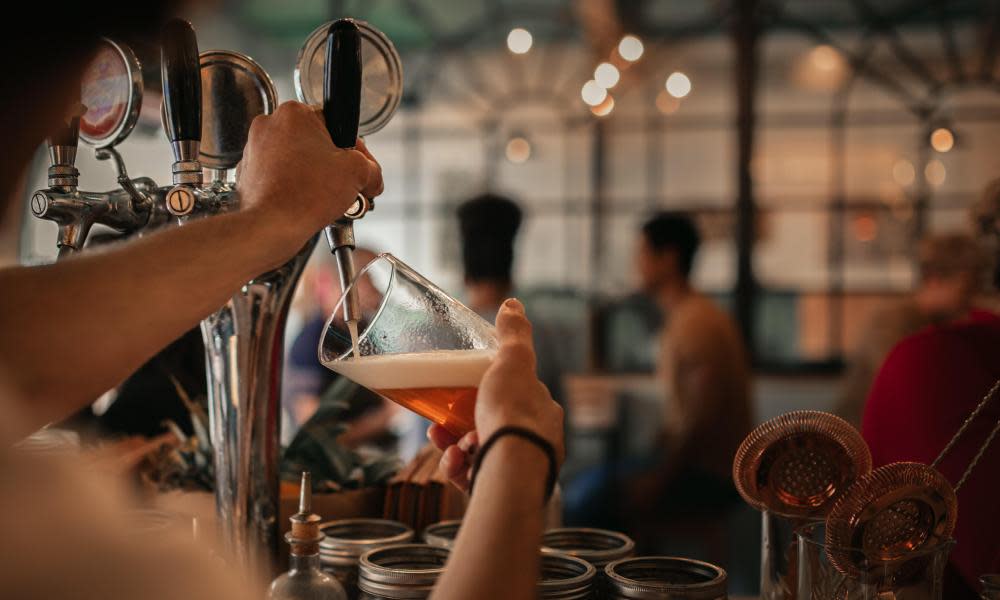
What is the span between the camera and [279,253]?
2.82 ft

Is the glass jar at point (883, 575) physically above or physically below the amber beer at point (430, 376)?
below

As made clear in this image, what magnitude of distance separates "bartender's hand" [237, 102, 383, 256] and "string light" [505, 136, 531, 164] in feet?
20.1

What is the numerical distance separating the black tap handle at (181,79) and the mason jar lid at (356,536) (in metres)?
0.47

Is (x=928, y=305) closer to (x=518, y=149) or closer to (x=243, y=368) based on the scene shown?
(x=243, y=368)

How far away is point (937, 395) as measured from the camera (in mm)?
1665

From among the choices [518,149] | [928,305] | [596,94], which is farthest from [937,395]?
[518,149]

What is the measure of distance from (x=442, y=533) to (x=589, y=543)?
170 mm

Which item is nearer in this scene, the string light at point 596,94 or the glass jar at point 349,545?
the glass jar at point 349,545

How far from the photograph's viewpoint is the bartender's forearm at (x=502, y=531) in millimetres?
704

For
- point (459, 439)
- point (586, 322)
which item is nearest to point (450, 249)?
point (586, 322)

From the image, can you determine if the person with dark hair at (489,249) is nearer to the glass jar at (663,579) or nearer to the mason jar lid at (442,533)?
the mason jar lid at (442,533)

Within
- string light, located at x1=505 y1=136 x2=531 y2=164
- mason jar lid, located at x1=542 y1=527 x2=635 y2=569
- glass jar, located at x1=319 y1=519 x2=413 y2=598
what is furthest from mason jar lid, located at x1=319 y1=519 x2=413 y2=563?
string light, located at x1=505 y1=136 x2=531 y2=164

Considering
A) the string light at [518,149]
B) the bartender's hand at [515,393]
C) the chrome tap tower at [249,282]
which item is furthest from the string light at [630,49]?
the bartender's hand at [515,393]

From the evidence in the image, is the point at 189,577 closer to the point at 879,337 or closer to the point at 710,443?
the point at 710,443
